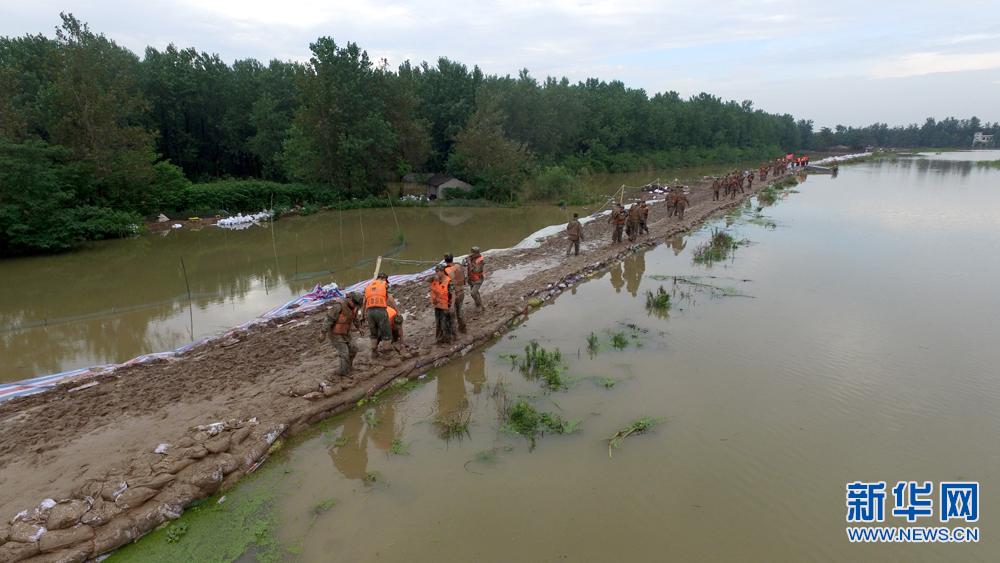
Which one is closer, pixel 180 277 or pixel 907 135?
pixel 180 277

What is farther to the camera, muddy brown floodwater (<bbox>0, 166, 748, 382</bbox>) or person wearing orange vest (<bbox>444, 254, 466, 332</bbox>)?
muddy brown floodwater (<bbox>0, 166, 748, 382</bbox>)

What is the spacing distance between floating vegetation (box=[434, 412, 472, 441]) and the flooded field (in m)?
0.04

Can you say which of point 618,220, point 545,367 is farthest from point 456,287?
point 618,220

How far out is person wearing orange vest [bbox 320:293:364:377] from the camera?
27.8 feet

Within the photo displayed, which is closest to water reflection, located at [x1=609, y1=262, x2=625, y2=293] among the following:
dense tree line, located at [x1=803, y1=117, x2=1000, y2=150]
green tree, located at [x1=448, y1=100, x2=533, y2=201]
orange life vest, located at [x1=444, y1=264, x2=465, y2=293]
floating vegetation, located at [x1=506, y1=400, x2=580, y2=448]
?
orange life vest, located at [x1=444, y1=264, x2=465, y2=293]

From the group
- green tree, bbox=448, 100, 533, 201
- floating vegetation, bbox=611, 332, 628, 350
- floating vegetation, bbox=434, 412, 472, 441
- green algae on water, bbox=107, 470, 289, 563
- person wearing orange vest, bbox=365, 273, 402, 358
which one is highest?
green tree, bbox=448, 100, 533, 201

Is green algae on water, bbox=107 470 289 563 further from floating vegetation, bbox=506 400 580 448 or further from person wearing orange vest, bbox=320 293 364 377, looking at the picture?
floating vegetation, bbox=506 400 580 448

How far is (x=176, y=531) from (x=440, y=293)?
18.0ft

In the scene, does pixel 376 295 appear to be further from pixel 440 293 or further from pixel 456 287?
pixel 456 287

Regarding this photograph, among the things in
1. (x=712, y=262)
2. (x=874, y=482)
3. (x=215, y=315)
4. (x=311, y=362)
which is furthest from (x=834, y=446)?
(x=215, y=315)

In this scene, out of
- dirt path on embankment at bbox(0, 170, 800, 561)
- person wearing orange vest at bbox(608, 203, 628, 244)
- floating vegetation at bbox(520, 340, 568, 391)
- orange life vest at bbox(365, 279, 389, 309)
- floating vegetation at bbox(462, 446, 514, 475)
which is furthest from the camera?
person wearing orange vest at bbox(608, 203, 628, 244)

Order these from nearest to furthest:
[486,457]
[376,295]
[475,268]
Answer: [486,457] < [376,295] < [475,268]

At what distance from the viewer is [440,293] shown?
9.95m

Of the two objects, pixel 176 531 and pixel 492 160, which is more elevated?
pixel 492 160
